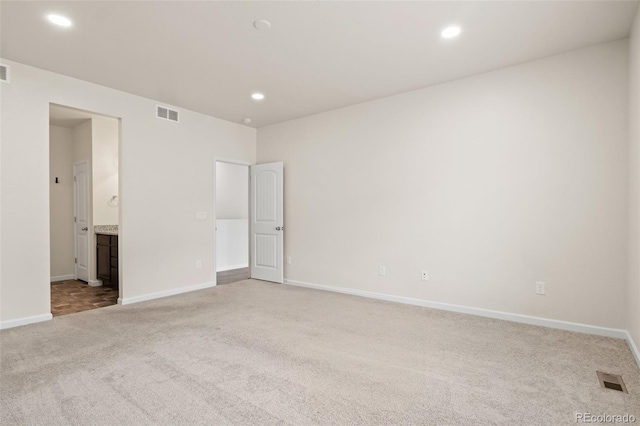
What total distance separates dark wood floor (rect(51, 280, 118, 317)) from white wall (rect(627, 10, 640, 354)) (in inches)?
225

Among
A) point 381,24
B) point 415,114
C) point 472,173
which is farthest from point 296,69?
point 472,173

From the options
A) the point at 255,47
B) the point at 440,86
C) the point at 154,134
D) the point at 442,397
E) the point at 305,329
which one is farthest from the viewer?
the point at 154,134

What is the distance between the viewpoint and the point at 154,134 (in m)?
4.73

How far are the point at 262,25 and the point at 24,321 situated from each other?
3.93 metres

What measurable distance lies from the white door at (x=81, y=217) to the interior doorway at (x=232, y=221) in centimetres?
228

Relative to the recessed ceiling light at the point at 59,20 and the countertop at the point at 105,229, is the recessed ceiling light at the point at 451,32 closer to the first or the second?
the recessed ceiling light at the point at 59,20

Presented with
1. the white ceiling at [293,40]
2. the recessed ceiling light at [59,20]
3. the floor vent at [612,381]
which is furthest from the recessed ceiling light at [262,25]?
the floor vent at [612,381]

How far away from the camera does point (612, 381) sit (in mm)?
2326

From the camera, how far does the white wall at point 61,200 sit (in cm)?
600

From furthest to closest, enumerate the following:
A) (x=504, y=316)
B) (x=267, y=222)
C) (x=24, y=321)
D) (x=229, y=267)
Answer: (x=229, y=267), (x=267, y=222), (x=504, y=316), (x=24, y=321)

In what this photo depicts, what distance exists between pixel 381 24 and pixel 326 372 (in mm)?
2889

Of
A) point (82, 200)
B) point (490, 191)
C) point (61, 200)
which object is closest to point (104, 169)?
point (82, 200)

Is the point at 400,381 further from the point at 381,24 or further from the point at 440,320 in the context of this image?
the point at 381,24

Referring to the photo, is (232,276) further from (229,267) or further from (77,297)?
(77,297)
